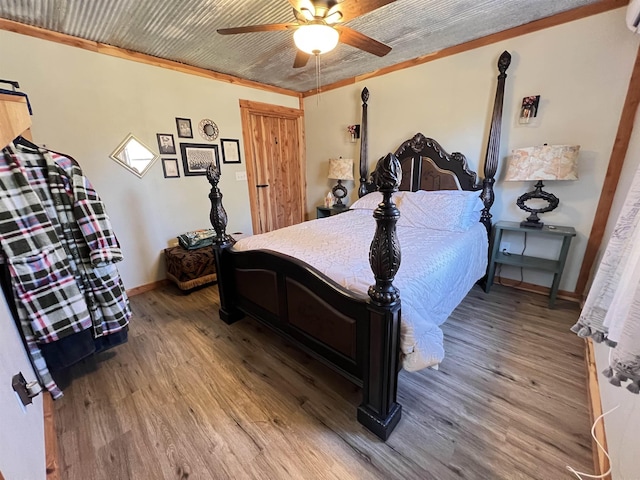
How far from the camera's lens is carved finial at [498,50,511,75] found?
2.43 meters

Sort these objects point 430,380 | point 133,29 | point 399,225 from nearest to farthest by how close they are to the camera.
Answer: point 430,380 → point 133,29 → point 399,225

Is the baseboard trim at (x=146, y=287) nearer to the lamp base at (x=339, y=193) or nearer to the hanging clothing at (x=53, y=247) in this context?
the hanging clothing at (x=53, y=247)

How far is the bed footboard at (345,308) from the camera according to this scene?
1.13 meters

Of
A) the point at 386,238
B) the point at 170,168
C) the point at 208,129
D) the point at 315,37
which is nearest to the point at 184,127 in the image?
the point at 208,129

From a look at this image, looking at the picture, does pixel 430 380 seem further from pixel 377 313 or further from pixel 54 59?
pixel 54 59

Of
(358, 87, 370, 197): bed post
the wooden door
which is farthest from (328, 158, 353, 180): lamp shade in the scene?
the wooden door

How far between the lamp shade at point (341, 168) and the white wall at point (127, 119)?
130cm

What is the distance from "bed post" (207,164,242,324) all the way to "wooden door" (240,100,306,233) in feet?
5.71

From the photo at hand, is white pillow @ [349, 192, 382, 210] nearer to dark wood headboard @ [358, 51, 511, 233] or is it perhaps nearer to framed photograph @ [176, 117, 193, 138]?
dark wood headboard @ [358, 51, 511, 233]

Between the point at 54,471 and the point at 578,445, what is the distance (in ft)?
7.96

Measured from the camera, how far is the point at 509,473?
1.17 m

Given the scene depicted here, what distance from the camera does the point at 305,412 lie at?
1.48m

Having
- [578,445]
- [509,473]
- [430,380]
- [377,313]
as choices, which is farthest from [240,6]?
[578,445]

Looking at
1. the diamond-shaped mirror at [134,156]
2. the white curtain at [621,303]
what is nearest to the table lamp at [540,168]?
the white curtain at [621,303]
